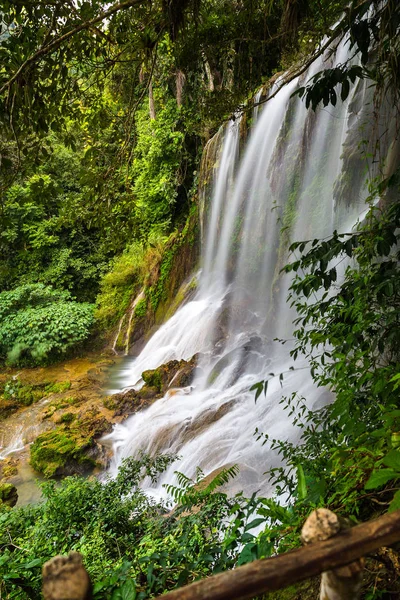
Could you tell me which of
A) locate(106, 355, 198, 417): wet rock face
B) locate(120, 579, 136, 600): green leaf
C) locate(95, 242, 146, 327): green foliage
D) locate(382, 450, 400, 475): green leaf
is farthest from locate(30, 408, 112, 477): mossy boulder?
locate(382, 450, 400, 475): green leaf

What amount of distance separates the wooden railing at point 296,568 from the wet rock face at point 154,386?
22.5 feet

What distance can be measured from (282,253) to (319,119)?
8.17ft

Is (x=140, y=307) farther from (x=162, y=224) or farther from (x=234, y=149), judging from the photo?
(x=234, y=149)

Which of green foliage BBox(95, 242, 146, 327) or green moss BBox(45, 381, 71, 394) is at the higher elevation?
green foliage BBox(95, 242, 146, 327)

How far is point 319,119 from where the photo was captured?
6.90m

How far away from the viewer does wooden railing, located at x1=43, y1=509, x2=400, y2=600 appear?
0.74 metres

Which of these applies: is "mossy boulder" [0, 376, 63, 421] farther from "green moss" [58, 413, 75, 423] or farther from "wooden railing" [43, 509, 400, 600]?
"wooden railing" [43, 509, 400, 600]

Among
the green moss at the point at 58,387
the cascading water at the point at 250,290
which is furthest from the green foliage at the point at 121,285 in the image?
the green moss at the point at 58,387

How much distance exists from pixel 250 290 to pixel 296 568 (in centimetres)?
821

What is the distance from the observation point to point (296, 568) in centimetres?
76

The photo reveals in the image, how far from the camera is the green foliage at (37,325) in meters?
10.6

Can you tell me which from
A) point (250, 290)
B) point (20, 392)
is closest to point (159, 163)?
point (250, 290)

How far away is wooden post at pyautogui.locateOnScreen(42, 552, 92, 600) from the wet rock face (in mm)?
6865

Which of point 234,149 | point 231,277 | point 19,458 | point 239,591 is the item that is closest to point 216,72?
point 234,149
